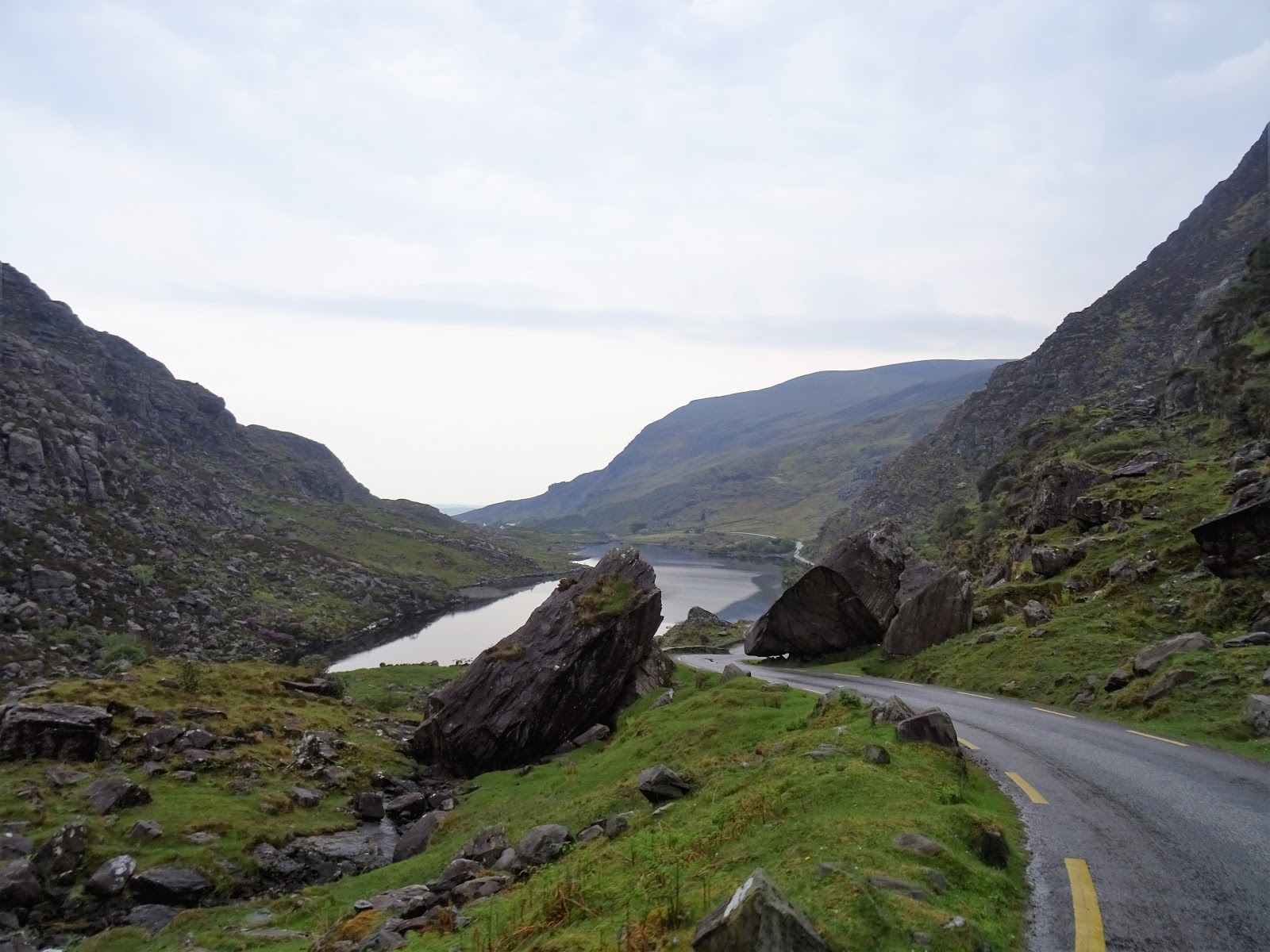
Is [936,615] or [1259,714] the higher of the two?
[936,615]

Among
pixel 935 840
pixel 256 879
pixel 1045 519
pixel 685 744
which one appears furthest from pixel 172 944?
→ pixel 1045 519

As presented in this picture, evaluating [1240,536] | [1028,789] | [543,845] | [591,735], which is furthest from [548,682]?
[1240,536]

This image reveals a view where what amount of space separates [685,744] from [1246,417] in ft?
161

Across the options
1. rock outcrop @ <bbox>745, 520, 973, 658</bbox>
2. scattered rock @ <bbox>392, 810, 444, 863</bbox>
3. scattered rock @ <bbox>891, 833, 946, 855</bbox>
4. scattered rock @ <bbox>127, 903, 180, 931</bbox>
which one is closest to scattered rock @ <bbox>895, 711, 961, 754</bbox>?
scattered rock @ <bbox>891, 833, 946, 855</bbox>

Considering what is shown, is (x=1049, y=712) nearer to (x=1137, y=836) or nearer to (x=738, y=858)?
(x=1137, y=836)

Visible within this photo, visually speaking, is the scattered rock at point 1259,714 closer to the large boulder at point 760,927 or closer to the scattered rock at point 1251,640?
the scattered rock at point 1251,640

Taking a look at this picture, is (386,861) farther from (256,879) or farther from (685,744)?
(685,744)

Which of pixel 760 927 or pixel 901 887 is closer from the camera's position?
pixel 760 927

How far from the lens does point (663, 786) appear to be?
61.5 ft

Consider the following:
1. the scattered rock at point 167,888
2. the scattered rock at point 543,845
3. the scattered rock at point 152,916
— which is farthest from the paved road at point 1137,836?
the scattered rock at point 167,888

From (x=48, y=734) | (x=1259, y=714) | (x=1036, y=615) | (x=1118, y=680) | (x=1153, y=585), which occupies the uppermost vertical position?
(x=1153, y=585)

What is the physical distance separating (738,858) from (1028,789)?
25.2ft

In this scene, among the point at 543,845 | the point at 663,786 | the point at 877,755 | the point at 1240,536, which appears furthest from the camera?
the point at 1240,536

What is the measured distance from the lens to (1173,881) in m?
10.6
